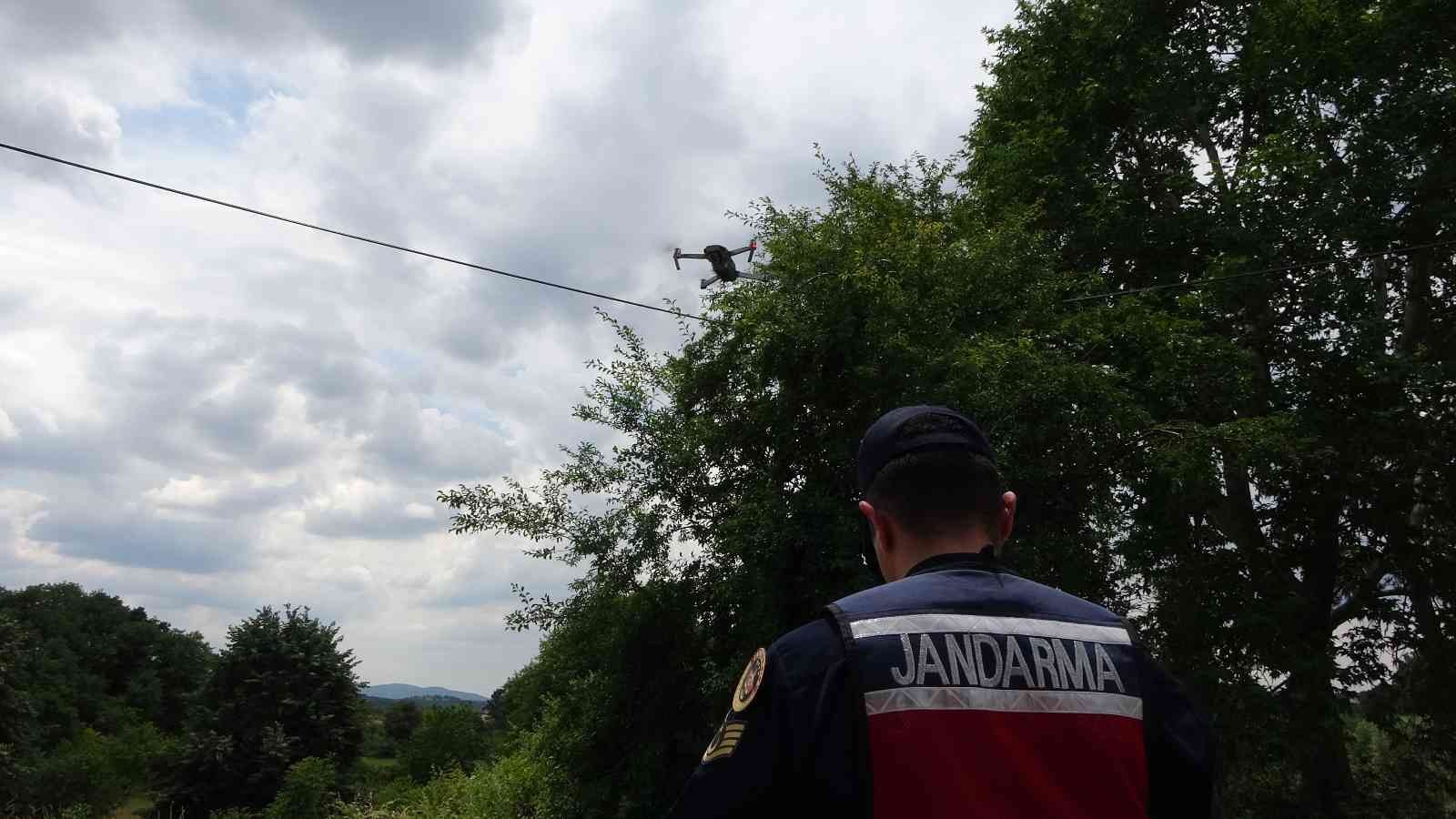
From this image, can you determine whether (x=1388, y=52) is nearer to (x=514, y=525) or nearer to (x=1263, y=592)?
(x=1263, y=592)

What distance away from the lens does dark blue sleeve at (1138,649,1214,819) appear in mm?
1805

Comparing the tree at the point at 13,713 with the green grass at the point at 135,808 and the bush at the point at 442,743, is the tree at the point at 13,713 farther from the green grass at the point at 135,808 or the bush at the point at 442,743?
the bush at the point at 442,743

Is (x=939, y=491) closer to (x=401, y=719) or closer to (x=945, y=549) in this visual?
(x=945, y=549)

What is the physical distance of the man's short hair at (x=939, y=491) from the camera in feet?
6.29

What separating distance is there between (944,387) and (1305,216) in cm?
724

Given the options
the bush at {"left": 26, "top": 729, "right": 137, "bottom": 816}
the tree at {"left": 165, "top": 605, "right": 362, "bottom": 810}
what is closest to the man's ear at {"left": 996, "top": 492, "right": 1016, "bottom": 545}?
the tree at {"left": 165, "top": 605, "right": 362, "bottom": 810}

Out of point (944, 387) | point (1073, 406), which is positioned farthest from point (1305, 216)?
point (944, 387)

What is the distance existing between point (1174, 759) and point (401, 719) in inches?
2495

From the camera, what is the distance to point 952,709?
164 centimetres

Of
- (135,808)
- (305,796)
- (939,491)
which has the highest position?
(939,491)

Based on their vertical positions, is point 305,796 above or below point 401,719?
below

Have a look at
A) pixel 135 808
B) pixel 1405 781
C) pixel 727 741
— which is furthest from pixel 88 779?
pixel 727 741

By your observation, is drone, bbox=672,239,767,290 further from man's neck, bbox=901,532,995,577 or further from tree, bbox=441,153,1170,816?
man's neck, bbox=901,532,995,577

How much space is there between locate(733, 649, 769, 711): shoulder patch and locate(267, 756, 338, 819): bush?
2685 cm
